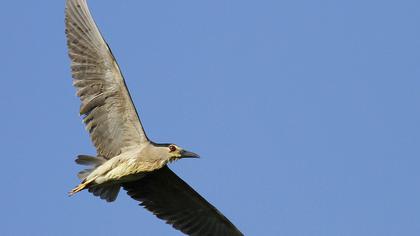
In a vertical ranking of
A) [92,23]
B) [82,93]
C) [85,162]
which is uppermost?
[92,23]

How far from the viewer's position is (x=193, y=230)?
14.9 metres

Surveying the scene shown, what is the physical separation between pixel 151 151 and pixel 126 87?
1051 millimetres

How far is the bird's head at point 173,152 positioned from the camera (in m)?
13.4

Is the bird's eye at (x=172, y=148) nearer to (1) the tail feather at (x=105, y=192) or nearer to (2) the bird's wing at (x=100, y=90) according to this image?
(2) the bird's wing at (x=100, y=90)

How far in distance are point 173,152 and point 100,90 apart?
149 cm

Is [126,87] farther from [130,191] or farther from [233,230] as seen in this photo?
[233,230]

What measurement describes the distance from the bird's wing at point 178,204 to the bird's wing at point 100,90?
1.01 meters

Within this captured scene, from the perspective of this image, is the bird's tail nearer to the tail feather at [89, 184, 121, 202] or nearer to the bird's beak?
the tail feather at [89, 184, 121, 202]

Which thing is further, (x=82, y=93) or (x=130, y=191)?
(x=130, y=191)

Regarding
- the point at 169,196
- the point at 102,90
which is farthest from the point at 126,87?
the point at 169,196

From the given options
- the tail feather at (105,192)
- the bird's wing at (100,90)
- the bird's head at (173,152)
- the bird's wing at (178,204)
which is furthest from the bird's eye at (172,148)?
the tail feather at (105,192)

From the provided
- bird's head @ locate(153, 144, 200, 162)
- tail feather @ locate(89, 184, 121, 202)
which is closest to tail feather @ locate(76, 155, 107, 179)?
tail feather @ locate(89, 184, 121, 202)

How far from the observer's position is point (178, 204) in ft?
48.4

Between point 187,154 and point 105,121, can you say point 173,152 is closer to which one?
point 187,154
